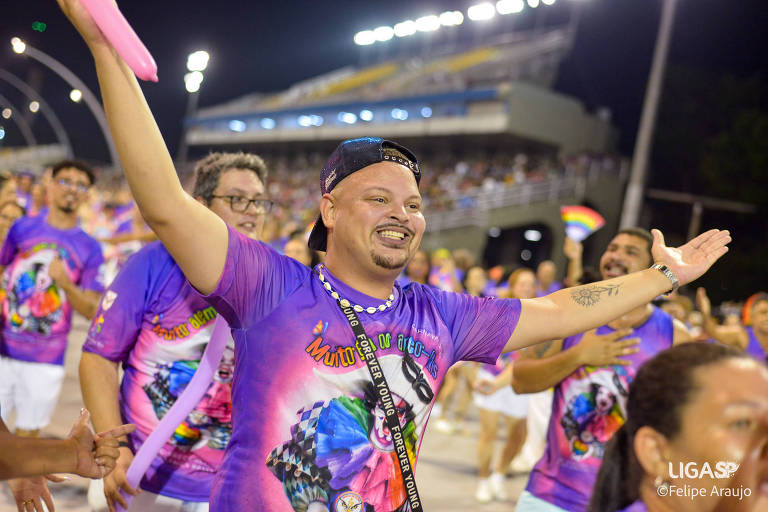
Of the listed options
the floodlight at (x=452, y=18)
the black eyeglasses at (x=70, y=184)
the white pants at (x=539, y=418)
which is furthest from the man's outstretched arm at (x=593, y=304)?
the floodlight at (x=452, y=18)

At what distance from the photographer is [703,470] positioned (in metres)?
1.64

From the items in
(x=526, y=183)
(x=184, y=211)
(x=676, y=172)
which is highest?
(x=676, y=172)

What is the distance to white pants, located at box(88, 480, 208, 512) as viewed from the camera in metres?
2.93

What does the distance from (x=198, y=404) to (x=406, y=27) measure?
48479 mm

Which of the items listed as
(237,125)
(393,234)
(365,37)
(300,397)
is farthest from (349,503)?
(365,37)

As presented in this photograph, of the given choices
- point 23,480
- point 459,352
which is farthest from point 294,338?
point 23,480

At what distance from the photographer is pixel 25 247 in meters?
5.18

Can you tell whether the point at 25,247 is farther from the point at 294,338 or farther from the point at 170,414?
the point at 294,338

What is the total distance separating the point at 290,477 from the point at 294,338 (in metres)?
0.39

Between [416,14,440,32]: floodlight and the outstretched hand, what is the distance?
4454 centimetres

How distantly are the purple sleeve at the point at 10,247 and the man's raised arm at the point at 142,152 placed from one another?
158 inches

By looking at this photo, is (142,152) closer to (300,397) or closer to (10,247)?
(300,397)

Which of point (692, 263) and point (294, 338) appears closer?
point (294, 338)

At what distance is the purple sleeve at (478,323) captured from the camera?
2.45 m
